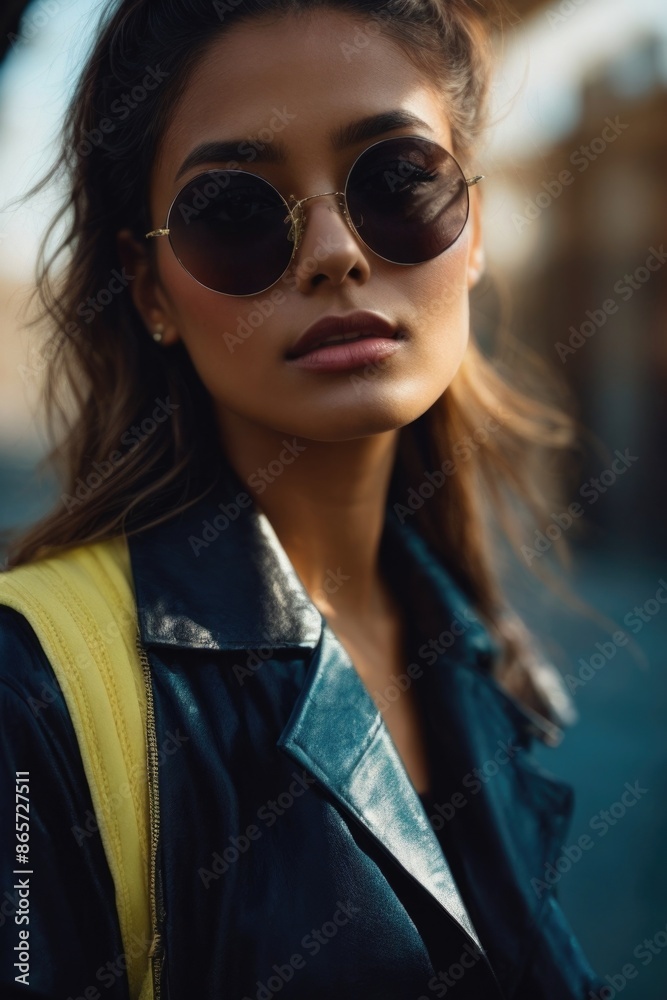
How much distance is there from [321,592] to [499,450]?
0.88m

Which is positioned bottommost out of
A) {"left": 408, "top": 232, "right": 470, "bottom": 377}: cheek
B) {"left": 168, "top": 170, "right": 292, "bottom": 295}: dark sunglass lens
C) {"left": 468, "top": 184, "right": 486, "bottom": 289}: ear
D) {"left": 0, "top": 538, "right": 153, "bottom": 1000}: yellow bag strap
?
{"left": 0, "top": 538, "right": 153, "bottom": 1000}: yellow bag strap

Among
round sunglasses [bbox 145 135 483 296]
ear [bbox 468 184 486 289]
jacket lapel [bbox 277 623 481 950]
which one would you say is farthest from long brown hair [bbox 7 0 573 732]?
jacket lapel [bbox 277 623 481 950]

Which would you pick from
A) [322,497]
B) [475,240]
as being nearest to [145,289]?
[322,497]

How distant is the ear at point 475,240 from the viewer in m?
1.95

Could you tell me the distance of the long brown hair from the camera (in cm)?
161

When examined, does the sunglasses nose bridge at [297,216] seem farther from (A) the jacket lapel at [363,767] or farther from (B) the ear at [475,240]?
(A) the jacket lapel at [363,767]

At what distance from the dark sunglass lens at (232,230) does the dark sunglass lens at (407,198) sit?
0.15 m

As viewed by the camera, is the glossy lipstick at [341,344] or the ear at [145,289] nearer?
the glossy lipstick at [341,344]

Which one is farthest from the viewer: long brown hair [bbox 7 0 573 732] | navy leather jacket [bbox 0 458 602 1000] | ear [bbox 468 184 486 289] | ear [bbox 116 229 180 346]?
ear [bbox 468 184 486 289]

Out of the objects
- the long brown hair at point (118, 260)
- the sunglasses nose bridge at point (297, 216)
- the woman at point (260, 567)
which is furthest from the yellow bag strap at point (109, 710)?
the sunglasses nose bridge at point (297, 216)

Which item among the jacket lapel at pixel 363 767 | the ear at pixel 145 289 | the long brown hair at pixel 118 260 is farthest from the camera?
the ear at pixel 145 289

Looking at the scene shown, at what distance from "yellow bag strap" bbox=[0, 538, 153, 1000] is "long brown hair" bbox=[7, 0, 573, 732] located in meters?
0.21

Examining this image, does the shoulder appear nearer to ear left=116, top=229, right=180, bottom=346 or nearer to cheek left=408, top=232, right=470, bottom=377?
ear left=116, top=229, right=180, bottom=346

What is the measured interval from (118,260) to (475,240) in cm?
82
